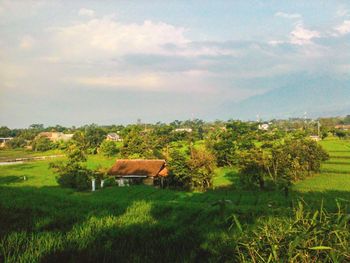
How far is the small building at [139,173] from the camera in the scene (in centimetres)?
3375

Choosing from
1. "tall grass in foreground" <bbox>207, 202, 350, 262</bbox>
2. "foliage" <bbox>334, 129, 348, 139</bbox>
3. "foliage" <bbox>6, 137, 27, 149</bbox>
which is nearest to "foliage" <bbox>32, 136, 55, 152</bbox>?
"foliage" <bbox>6, 137, 27, 149</bbox>

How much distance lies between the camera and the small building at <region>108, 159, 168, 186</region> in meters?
33.8

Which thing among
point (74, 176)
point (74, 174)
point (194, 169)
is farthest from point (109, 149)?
point (194, 169)

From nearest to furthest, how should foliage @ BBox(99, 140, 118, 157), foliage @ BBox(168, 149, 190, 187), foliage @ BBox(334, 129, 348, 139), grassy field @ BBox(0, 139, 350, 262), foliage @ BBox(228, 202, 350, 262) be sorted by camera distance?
foliage @ BBox(228, 202, 350, 262) → grassy field @ BBox(0, 139, 350, 262) → foliage @ BBox(168, 149, 190, 187) → foliage @ BBox(99, 140, 118, 157) → foliage @ BBox(334, 129, 348, 139)

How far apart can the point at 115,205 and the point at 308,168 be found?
1555 inches

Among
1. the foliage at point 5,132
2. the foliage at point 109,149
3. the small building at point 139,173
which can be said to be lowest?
the small building at point 139,173

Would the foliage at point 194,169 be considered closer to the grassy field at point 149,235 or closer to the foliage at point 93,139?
the grassy field at point 149,235

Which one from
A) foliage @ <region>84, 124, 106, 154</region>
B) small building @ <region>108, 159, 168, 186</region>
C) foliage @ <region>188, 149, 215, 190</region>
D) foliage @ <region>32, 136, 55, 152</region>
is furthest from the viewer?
foliage @ <region>32, 136, 55, 152</region>

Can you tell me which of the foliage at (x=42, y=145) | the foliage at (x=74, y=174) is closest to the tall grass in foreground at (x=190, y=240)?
the foliage at (x=74, y=174)

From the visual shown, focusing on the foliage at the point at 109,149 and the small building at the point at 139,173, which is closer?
the small building at the point at 139,173

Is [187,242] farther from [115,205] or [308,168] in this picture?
[308,168]

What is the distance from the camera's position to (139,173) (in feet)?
111

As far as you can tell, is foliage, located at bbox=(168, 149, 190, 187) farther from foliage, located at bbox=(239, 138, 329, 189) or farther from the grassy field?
the grassy field

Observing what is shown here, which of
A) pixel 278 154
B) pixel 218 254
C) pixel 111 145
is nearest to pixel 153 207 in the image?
pixel 218 254
